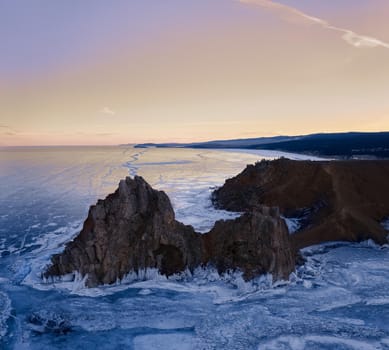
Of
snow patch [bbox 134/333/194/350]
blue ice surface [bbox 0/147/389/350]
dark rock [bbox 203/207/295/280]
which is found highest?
dark rock [bbox 203/207/295/280]

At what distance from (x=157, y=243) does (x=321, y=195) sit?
17143 millimetres

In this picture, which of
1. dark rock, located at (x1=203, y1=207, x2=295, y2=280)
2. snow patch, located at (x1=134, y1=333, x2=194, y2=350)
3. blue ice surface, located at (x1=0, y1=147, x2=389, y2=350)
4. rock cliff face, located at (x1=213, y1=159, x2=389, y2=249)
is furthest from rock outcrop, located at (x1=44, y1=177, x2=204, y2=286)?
rock cliff face, located at (x1=213, y1=159, x2=389, y2=249)

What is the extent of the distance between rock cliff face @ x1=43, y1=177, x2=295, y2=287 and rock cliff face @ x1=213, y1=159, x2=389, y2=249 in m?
6.32

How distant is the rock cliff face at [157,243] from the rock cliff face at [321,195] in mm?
6316

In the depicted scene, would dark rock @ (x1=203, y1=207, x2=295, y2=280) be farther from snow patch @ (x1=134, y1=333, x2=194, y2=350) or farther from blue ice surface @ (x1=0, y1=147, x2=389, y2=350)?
snow patch @ (x1=134, y1=333, x2=194, y2=350)

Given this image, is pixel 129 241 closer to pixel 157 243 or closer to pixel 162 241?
pixel 157 243

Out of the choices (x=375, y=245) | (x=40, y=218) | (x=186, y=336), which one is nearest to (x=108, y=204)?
(x=186, y=336)

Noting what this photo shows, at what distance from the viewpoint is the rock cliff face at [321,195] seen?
81.9 ft

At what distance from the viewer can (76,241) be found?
18.3 m

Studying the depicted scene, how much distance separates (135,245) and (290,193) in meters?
18.3

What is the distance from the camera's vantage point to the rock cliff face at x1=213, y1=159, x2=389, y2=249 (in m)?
A: 25.0

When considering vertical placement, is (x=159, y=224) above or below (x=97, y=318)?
above

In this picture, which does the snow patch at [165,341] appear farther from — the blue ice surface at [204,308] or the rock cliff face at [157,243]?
the rock cliff face at [157,243]

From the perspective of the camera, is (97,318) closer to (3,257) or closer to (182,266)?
(182,266)
